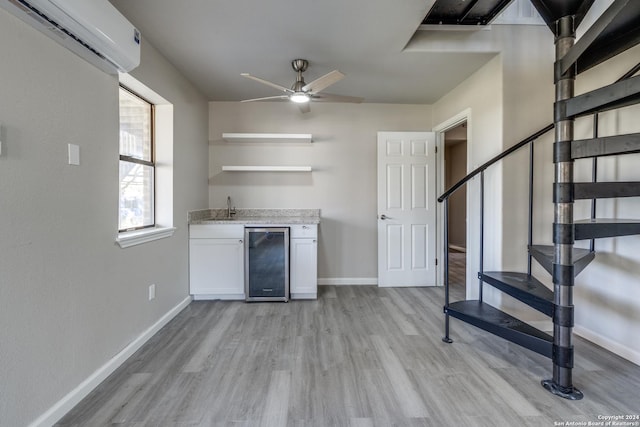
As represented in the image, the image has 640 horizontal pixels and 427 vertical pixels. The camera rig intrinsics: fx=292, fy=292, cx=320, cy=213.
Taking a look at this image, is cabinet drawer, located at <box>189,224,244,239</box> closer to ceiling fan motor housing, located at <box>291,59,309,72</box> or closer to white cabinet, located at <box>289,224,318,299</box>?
white cabinet, located at <box>289,224,318,299</box>

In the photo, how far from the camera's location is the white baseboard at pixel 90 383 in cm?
151

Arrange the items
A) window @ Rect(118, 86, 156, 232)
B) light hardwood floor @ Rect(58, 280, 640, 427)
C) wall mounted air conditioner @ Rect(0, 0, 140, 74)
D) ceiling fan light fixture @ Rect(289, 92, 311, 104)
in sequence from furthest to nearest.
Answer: ceiling fan light fixture @ Rect(289, 92, 311, 104), window @ Rect(118, 86, 156, 232), light hardwood floor @ Rect(58, 280, 640, 427), wall mounted air conditioner @ Rect(0, 0, 140, 74)

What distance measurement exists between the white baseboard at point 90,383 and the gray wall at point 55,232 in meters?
0.03

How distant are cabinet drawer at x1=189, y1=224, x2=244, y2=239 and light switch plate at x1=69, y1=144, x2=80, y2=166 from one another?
1.68 meters

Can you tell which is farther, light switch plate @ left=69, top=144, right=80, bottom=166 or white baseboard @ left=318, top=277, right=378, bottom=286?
white baseboard @ left=318, top=277, right=378, bottom=286

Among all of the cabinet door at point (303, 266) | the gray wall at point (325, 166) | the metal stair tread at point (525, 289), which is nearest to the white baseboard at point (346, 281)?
the gray wall at point (325, 166)

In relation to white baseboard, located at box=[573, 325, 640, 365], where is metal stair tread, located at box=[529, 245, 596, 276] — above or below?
above

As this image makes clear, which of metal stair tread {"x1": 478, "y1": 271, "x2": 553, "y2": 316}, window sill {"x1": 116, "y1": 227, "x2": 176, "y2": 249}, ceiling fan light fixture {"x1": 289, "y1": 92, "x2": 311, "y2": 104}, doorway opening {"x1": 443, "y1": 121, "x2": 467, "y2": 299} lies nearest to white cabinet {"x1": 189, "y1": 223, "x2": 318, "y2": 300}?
window sill {"x1": 116, "y1": 227, "x2": 176, "y2": 249}

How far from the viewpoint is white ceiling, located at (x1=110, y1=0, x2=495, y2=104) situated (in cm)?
203

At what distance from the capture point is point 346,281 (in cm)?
403

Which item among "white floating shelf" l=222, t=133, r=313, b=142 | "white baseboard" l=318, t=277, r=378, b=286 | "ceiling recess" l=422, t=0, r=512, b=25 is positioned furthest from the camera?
"white baseboard" l=318, t=277, r=378, b=286

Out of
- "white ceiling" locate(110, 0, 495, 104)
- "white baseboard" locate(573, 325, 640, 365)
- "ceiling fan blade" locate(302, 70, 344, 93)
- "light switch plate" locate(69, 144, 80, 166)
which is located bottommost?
"white baseboard" locate(573, 325, 640, 365)

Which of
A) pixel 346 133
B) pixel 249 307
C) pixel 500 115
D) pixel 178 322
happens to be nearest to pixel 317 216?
pixel 346 133

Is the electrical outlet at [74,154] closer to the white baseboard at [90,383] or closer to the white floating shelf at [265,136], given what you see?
the white baseboard at [90,383]
